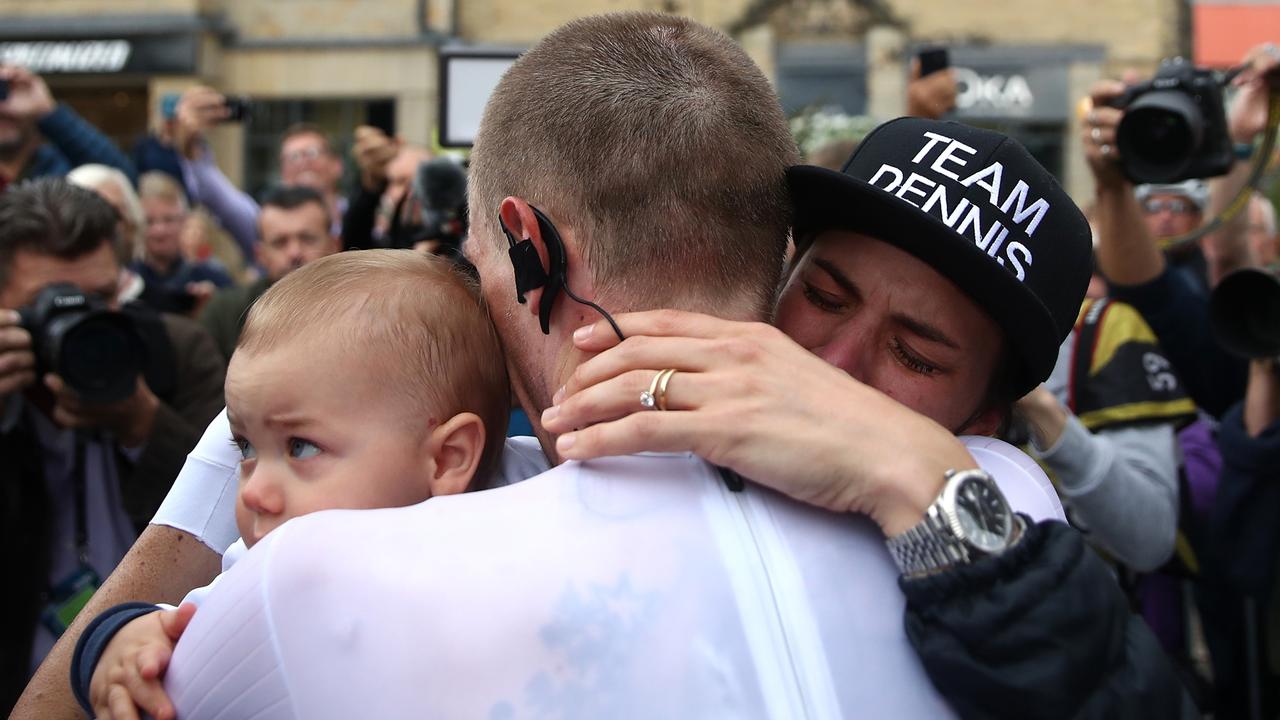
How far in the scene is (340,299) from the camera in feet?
5.22

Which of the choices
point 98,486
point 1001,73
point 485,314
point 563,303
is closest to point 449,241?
point 98,486

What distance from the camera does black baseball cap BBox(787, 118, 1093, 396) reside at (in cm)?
163

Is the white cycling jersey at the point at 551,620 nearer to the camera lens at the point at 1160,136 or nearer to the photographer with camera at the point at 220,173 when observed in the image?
the camera lens at the point at 1160,136

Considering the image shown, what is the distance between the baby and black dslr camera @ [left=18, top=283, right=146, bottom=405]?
1.45 metres

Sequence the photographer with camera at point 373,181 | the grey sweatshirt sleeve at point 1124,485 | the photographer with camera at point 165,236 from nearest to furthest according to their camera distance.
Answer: the grey sweatshirt sleeve at point 1124,485 → the photographer with camera at point 373,181 → the photographer with camera at point 165,236

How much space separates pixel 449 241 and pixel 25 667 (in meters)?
1.51

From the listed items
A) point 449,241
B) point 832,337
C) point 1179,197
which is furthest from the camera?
point 1179,197

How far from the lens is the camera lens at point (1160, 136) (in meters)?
3.49

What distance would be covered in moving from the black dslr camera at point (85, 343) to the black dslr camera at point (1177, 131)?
272cm

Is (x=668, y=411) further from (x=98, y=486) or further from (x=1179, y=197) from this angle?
(x=1179, y=197)

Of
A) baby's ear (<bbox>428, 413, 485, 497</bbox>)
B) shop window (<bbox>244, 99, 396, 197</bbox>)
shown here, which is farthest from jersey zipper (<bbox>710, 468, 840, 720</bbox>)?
shop window (<bbox>244, 99, 396, 197</bbox>)

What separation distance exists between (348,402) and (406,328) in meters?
0.12

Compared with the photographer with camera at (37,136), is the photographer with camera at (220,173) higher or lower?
lower

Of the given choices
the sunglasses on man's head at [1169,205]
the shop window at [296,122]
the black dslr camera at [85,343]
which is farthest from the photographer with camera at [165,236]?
the shop window at [296,122]
